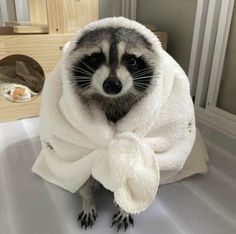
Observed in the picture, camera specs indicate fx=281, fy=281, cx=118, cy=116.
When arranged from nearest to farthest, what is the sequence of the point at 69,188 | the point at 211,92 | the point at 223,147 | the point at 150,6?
1. the point at 69,188
2. the point at 223,147
3. the point at 211,92
4. the point at 150,6

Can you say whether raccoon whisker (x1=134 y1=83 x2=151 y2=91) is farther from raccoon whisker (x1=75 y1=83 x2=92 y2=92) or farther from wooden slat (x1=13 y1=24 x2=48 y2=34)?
wooden slat (x1=13 y1=24 x2=48 y2=34)

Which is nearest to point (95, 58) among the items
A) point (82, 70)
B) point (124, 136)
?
point (82, 70)

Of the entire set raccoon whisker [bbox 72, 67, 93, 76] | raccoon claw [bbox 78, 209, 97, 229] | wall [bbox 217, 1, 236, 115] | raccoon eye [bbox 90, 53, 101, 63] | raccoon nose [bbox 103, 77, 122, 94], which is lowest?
raccoon claw [bbox 78, 209, 97, 229]

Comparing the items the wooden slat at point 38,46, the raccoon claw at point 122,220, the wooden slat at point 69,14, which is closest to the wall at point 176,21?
the wooden slat at point 69,14

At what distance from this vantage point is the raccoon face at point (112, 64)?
0.49m

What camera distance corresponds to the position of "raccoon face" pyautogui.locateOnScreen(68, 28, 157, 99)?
49cm

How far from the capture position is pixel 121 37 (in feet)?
1.65

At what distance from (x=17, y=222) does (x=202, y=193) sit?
414mm

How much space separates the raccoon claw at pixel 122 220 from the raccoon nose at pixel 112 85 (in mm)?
253

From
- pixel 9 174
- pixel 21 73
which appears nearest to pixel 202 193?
pixel 9 174

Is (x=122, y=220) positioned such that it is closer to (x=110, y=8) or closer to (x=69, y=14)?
(x=69, y=14)

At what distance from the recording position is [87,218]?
57cm

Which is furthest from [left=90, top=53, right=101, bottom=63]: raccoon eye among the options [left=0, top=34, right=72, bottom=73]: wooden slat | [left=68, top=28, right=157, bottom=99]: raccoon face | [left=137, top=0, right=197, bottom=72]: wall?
[left=137, top=0, right=197, bottom=72]: wall

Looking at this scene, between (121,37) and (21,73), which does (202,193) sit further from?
(21,73)
